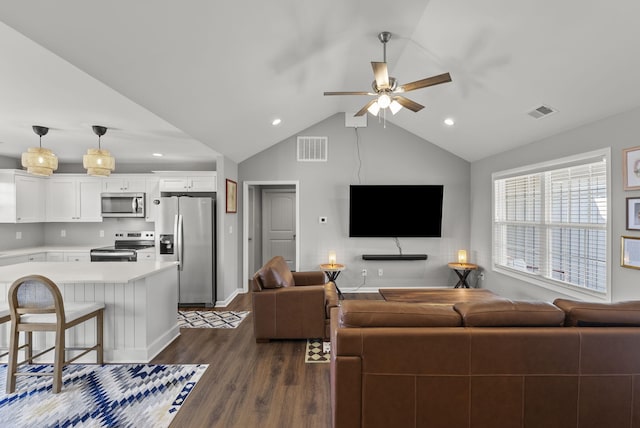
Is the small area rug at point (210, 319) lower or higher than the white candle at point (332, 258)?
lower

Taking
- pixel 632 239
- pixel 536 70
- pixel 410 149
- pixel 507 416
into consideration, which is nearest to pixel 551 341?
pixel 507 416

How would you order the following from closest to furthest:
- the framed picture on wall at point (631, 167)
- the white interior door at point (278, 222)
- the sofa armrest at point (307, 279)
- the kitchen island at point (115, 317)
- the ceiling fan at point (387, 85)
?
the ceiling fan at point (387, 85) < the framed picture on wall at point (631, 167) < the kitchen island at point (115, 317) < the sofa armrest at point (307, 279) < the white interior door at point (278, 222)

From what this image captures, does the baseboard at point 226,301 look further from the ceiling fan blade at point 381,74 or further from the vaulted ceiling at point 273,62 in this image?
the ceiling fan blade at point 381,74

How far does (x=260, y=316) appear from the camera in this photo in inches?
135

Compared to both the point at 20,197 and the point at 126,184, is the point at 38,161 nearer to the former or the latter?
the point at 126,184

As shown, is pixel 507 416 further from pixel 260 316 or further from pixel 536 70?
pixel 536 70

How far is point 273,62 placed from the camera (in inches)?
114

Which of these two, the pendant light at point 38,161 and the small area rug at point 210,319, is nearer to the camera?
the pendant light at point 38,161

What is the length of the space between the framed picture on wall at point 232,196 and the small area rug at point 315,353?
103 inches

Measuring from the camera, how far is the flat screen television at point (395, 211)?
541cm

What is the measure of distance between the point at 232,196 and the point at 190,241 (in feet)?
3.34

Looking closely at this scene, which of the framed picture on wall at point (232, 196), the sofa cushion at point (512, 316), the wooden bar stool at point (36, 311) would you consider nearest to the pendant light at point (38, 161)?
the wooden bar stool at point (36, 311)

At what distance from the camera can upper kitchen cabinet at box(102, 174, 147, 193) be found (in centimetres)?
523

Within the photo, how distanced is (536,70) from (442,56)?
2.87 feet
